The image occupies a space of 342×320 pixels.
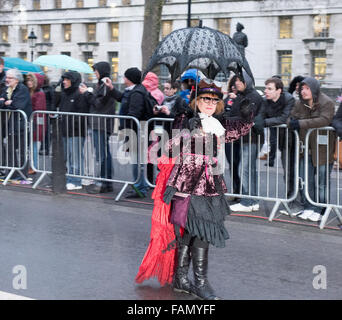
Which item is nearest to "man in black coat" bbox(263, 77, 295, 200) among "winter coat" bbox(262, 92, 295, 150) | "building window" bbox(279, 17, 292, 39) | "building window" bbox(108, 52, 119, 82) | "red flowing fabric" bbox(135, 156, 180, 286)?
"winter coat" bbox(262, 92, 295, 150)

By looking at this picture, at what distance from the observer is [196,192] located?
4855 mm

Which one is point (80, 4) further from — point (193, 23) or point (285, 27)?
point (285, 27)

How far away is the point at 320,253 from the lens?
21.2 feet

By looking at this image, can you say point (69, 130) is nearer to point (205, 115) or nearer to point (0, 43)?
point (205, 115)

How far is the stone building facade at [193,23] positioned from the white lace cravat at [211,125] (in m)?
29.0

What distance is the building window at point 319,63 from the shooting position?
1690 inches

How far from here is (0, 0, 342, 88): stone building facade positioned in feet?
139

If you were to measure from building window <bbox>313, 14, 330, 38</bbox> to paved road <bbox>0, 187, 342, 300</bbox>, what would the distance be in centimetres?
3620

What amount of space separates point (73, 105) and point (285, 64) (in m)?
36.2

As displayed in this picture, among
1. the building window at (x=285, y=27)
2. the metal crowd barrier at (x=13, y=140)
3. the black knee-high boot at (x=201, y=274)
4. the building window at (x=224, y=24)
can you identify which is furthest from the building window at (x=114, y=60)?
the black knee-high boot at (x=201, y=274)

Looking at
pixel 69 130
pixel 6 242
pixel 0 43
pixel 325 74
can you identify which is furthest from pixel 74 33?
pixel 6 242

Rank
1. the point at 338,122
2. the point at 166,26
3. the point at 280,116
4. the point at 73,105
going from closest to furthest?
the point at 338,122 < the point at 280,116 < the point at 73,105 < the point at 166,26

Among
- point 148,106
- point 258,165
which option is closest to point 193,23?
point 148,106

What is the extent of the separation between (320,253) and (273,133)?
2.37 metres
